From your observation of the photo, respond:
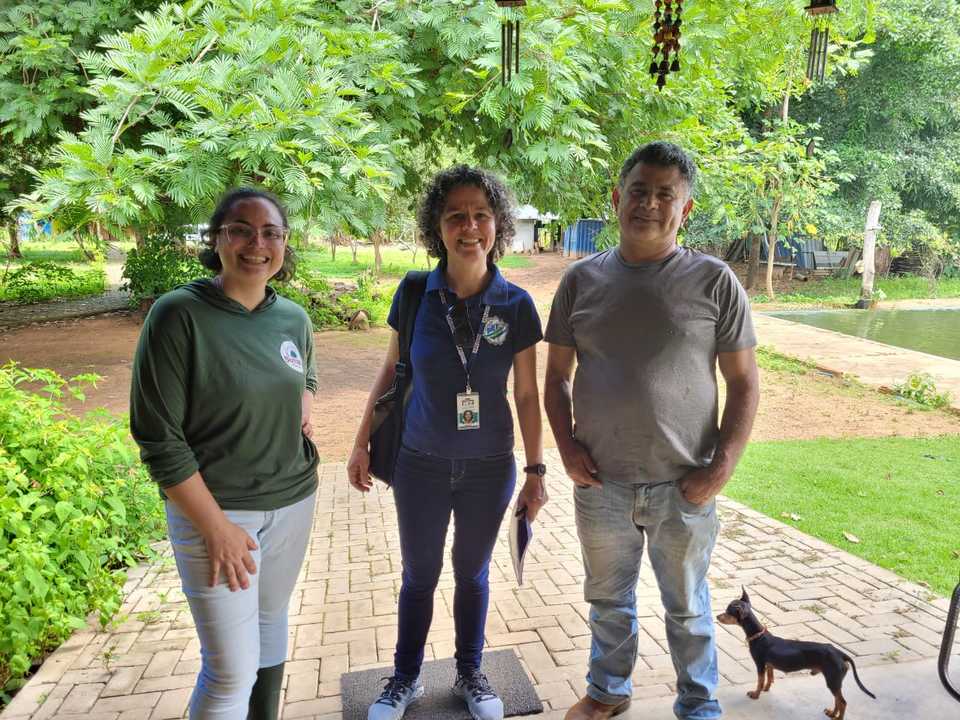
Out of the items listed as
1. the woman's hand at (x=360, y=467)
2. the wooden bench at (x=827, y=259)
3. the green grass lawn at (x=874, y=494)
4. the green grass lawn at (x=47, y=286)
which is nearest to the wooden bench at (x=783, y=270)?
the wooden bench at (x=827, y=259)

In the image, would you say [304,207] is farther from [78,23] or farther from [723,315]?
[78,23]

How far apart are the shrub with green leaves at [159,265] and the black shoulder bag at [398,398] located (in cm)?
1003

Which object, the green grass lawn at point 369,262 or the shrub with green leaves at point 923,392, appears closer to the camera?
the shrub with green leaves at point 923,392

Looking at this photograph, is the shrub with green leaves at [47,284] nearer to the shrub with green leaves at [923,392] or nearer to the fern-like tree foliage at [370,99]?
the fern-like tree foliage at [370,99]

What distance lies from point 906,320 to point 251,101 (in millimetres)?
13712

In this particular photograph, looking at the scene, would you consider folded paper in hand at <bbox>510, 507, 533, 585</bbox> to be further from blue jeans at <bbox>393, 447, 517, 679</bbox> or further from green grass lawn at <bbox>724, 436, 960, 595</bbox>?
green grass lawn at <bbox>724, 436, 960, 595</bbox>

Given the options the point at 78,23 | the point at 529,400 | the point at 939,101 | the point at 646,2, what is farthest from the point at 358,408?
the point at 939,101

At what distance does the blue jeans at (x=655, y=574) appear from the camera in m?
2.02

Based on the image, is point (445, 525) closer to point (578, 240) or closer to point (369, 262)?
point (369, 262)

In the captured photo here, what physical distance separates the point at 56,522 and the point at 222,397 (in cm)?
189

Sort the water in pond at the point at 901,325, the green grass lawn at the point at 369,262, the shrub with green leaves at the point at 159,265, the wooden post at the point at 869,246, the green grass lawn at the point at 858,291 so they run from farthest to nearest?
the green grass lawn at the point at 369,262 < the green grass lawn at the point at 858,291 < the wooden post at the point at 869,246 < the shrub with green leaves at the point at 159,265 < the water in pond at the point at 901,325

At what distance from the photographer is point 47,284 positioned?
46.5 ft

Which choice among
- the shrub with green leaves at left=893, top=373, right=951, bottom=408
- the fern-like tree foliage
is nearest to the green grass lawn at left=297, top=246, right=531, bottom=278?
the shrub with green leaves at left=893, top=373, right=951, bottom=408

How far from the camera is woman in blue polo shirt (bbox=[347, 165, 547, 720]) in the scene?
2.02 metres
